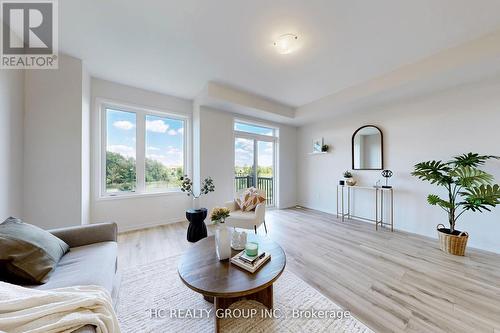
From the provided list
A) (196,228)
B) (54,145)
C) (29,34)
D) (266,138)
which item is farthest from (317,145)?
(29,34)

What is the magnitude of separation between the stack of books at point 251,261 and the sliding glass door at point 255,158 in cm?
285

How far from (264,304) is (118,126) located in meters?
3.55

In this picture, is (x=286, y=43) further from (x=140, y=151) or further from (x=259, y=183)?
(x=259, y=183)

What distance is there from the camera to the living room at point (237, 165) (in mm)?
1396

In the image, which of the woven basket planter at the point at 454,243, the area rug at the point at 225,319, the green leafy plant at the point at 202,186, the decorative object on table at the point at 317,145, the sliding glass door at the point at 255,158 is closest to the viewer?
the area rug at the point at 225,319

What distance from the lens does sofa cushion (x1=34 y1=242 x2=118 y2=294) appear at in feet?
3.80

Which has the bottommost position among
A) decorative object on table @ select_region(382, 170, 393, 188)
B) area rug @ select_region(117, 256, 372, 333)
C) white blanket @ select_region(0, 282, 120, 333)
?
area rug @ select_region(117, 256, 372, 333)

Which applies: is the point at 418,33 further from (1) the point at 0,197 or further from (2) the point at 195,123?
(1) the point at 0,197

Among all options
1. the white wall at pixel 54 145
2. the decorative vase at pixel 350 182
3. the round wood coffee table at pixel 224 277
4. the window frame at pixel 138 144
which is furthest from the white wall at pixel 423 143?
the white wall at pixel 54 145

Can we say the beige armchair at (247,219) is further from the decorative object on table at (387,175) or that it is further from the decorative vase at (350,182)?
the decorative object on table at (387,175)

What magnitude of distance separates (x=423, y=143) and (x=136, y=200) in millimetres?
5066

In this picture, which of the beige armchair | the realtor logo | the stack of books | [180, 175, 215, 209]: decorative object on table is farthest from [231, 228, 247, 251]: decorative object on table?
the realtor logo

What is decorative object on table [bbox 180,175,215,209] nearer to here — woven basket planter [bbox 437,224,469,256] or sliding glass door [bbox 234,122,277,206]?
sliding glass door [bbox 234,122,277,206]

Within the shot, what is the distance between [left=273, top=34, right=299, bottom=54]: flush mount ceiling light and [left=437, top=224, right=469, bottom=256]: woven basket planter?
312 centimetres
